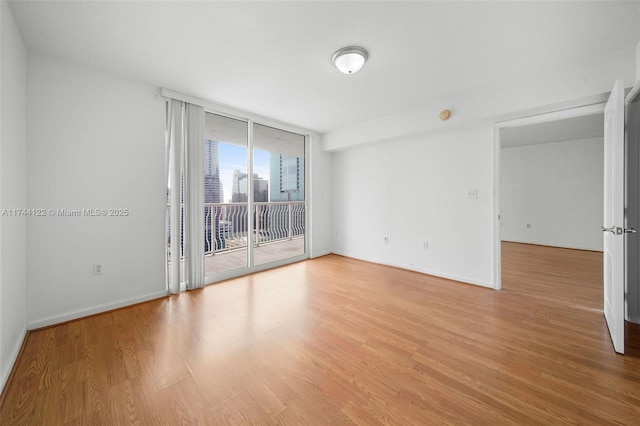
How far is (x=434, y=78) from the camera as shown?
2.69 meters

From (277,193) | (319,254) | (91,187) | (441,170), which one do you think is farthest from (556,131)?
(91,187)

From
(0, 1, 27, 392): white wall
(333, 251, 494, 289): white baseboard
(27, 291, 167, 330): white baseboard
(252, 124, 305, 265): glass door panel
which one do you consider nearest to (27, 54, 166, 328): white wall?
(27, 291, 167, 330): white baseboard

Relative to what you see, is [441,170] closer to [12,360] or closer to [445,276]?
[445,276]

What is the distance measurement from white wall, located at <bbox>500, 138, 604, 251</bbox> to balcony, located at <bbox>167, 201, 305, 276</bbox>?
18.3 ft

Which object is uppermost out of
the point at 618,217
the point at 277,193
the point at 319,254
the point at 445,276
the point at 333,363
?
the point at 277,193

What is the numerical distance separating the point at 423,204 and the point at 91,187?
425 cm

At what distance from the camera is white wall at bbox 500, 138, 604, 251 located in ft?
17.3

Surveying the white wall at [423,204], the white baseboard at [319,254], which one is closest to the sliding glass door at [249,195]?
the white baseboard at [319,254]

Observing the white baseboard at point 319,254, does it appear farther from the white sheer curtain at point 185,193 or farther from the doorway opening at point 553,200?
the doorway opening at point 553,200

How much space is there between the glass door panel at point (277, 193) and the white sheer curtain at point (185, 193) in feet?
3.06

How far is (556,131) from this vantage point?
4.85 meters

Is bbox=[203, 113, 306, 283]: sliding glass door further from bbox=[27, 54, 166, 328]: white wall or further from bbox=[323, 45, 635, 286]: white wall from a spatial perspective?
bbox=[323, 45, 635, 286]: white wall

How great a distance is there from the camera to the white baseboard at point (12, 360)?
5.03ft

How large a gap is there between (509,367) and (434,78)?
2.76 m
